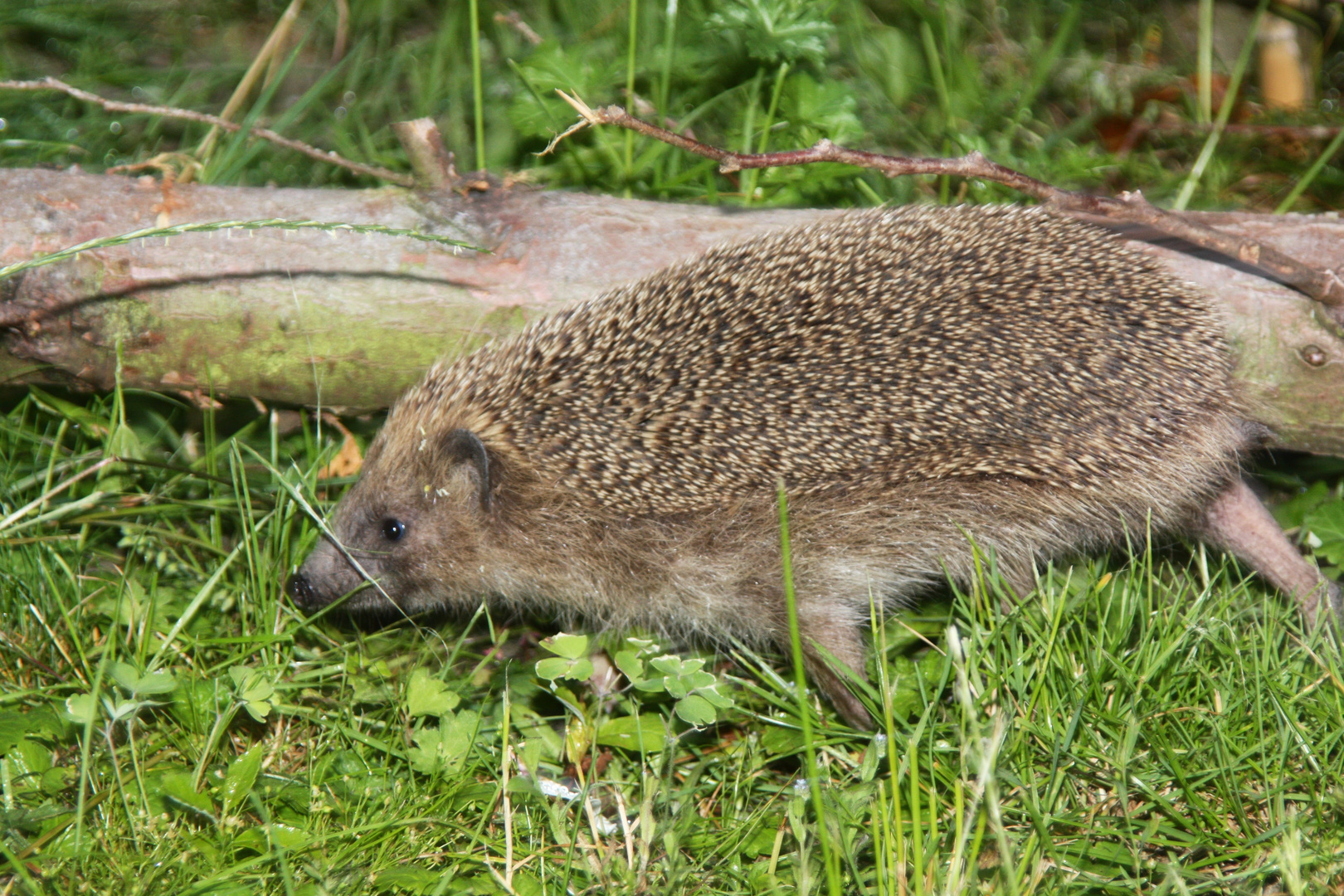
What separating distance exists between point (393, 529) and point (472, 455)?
1.48 feet

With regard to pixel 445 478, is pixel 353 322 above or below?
above

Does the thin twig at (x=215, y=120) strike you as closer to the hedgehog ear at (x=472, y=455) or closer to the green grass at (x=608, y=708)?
the green grass at (x=608, y=708)

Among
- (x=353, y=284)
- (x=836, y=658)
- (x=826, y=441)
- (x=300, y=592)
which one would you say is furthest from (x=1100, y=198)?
(x=300, y=592)

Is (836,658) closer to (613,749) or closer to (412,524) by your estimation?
(613,749)

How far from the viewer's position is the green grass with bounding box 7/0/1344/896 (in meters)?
2.88

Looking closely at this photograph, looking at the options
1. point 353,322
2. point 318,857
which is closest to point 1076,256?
point 353,322

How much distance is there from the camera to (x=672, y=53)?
16.0 ft

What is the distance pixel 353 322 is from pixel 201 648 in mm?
1223

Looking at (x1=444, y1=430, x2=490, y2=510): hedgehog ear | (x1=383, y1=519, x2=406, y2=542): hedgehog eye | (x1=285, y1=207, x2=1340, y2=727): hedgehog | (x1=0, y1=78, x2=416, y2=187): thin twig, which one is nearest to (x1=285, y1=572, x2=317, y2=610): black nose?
(x1=285, y1=207, x2=1340, y2=727): hedgehog

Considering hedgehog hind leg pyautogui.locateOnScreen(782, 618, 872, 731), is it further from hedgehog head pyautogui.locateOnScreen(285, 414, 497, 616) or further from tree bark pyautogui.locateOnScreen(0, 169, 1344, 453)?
tree bark pyautogui.locateOnScreen(0, 169, 1344, 453)

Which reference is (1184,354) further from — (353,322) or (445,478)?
(353,322)

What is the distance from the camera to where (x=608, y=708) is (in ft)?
11.9

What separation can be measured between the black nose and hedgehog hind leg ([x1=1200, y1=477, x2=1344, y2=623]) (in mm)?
3069

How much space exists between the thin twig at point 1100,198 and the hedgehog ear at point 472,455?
991 millimetres
